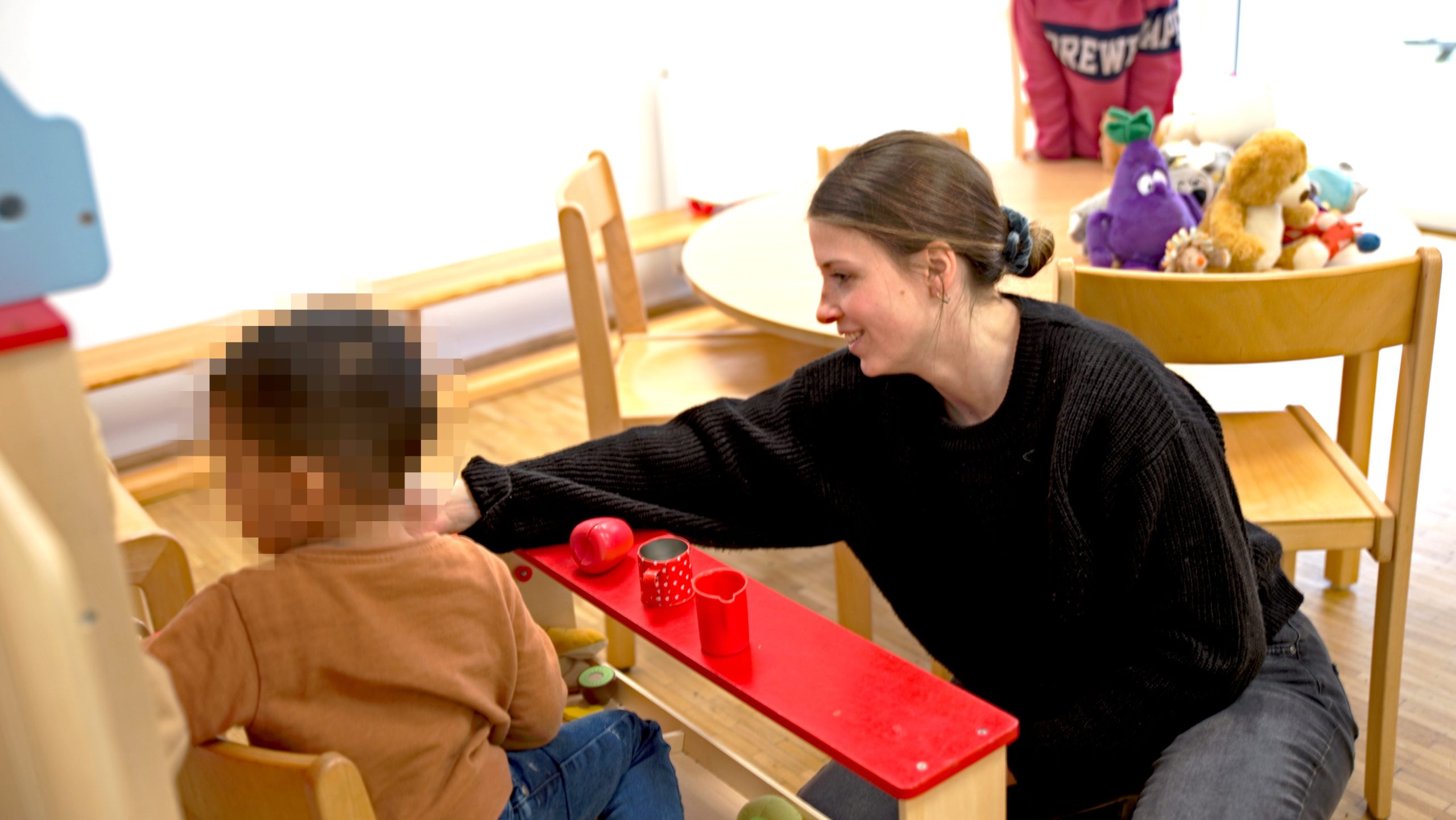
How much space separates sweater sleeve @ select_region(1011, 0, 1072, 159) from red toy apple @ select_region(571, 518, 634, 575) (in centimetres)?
189

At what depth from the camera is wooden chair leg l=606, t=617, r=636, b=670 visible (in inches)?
87.0

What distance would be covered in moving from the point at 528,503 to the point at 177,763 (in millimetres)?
747

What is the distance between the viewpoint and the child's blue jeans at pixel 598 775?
1.10m

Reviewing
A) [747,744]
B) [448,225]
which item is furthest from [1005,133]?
[747,744]

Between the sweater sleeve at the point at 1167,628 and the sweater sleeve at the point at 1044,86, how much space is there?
1704mm

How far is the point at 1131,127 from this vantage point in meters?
1.95

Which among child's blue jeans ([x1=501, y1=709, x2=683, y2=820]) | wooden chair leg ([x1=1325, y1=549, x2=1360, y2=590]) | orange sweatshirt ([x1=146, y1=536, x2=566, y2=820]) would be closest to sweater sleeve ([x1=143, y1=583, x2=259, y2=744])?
orange sweatshirt ([x1=146, y1=536, x2=566, y2=820])

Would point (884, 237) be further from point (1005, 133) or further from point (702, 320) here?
point (1005, 133)

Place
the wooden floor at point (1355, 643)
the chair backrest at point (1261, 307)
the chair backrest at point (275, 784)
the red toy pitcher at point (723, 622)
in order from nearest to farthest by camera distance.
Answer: the chair backrest at point (275, 784), the red toy pitcher at point (723, 622), the chair backrest at point (1261, 307), the wooden floor at point (1355, 643)

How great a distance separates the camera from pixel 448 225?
12.3 ft

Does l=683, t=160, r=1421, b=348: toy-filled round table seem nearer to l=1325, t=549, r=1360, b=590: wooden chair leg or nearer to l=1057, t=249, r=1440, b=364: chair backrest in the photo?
l=1057, t=249, r=1440, b=364: chair backrest

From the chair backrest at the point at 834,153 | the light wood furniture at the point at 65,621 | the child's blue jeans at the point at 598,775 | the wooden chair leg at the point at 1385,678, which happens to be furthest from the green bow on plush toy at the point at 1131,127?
the light wood furniture at the point at 65,621

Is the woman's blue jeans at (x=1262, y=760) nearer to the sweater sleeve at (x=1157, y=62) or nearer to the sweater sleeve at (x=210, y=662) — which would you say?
the sweater sleeve at (x=210, y=662)

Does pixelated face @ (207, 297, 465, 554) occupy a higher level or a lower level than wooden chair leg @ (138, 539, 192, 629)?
higher
